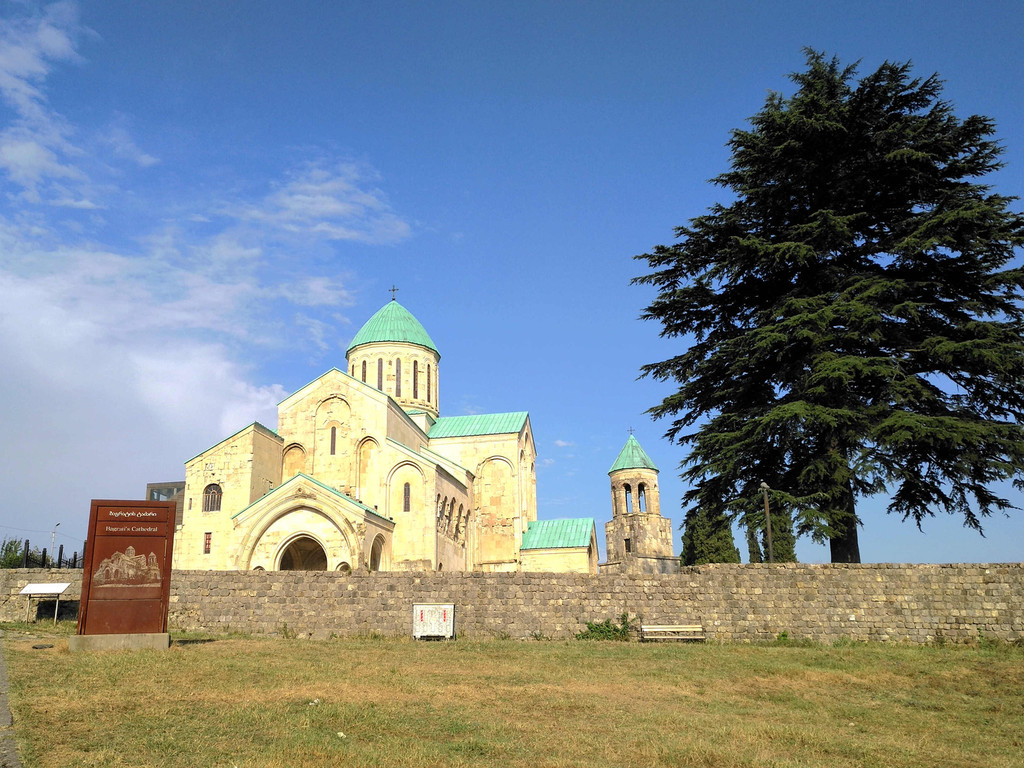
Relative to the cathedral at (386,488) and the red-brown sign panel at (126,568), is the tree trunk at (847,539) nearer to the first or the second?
the red-brown sign panel at (126,568)

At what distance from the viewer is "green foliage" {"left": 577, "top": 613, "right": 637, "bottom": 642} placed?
14720 millimetres

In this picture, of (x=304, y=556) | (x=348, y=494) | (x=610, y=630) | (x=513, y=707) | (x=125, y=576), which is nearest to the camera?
(x=513, y=707)

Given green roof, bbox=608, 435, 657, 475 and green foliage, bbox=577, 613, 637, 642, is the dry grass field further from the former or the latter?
green roof, bbox=608, 435, 657, 475

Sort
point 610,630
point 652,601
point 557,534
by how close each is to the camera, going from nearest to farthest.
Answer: point 610,630 < point 652,601 < point 557,534

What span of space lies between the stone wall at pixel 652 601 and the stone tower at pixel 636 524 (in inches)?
791

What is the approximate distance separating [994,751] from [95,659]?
10512mm

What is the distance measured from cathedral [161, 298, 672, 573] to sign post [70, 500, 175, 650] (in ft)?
37.1

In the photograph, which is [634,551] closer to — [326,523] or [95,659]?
[326,523]

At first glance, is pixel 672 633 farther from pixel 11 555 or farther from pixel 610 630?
pixel 11 555

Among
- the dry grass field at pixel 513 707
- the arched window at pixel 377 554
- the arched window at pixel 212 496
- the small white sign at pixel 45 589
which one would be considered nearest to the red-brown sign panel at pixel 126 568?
the dry grass field at pixel 513 707

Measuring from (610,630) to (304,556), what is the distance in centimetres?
1503

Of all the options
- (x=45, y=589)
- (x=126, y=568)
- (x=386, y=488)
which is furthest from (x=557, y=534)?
(x=126, y=568)

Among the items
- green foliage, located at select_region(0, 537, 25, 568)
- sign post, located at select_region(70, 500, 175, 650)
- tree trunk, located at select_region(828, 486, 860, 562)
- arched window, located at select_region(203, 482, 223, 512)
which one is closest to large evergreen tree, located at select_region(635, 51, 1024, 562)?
tree trunk, located at select_region(828, 486, 860, 562)

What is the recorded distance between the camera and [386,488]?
2723 cm
